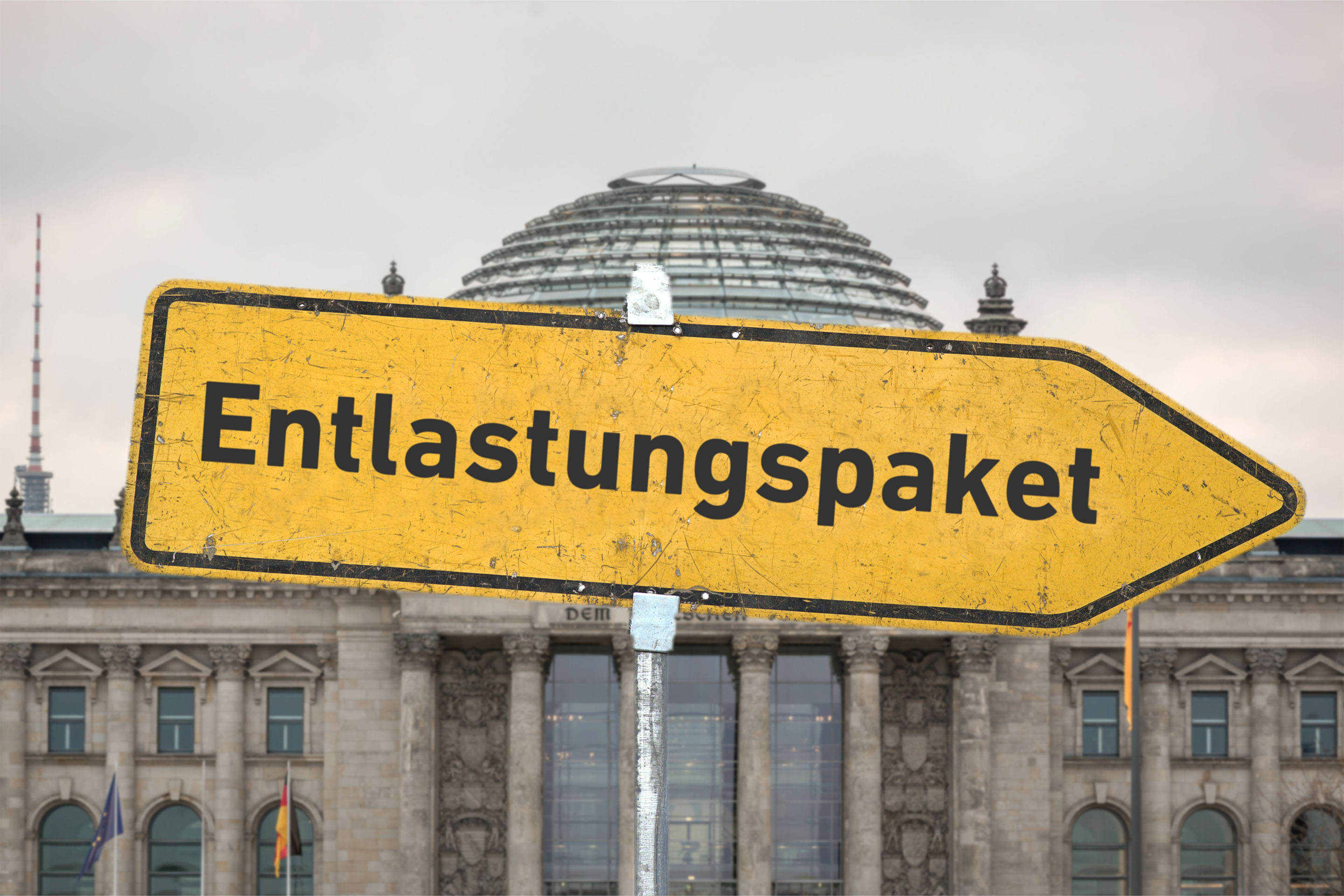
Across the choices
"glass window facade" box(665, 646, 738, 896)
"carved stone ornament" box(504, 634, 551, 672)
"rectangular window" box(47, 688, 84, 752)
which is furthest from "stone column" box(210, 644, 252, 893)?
"glass window facade" box(665, 646, 738, 896)

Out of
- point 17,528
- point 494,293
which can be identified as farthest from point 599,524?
point 494,293

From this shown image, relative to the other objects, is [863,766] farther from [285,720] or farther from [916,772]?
[285,720]

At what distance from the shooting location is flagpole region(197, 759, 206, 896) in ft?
249

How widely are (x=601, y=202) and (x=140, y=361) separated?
89669 millimetres

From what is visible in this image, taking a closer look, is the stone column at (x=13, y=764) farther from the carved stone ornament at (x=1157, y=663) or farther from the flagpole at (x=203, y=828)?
the carved stone ornament at (x=1157, y=663)

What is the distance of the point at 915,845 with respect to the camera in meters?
75.9

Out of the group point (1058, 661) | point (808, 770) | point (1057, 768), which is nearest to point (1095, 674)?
point (1058, 661)

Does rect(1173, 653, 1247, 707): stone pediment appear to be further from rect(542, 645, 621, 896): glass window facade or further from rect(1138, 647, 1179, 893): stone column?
rect(542, 645, 621, 896): glass window facade

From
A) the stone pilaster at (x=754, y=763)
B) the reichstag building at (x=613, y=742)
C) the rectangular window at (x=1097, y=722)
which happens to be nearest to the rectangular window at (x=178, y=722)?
the reichstag building at (x=613, y=742)

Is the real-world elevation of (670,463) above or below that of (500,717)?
above

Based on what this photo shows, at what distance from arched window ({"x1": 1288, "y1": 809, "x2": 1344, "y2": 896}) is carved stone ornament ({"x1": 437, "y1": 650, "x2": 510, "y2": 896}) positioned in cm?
2976

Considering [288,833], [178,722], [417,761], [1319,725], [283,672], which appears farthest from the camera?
[1319,725]

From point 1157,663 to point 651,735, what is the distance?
239 feet

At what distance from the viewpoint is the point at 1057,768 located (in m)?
78.1
